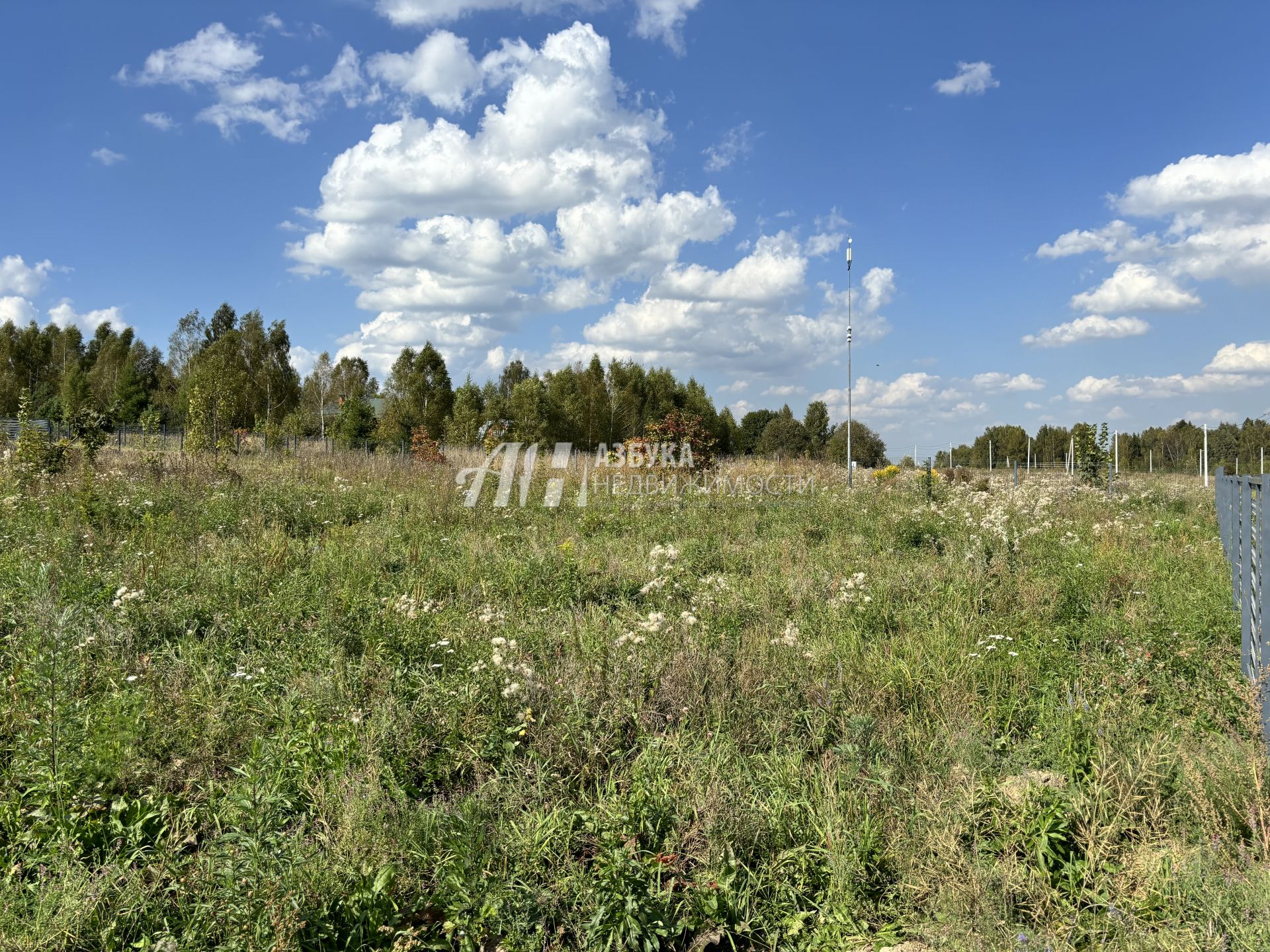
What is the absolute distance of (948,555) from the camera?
7668 millimetres

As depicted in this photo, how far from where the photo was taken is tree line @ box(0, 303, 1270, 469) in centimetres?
3030

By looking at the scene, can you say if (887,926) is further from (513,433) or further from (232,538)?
(513,433)

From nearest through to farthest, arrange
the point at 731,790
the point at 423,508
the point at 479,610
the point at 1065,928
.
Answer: the point at 1065,928, the point at 731,790, the point at 479,610, the point at 423,508

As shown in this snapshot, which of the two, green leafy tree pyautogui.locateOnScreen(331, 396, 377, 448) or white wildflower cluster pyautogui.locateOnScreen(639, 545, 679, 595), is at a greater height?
green leafy tree pyautogui.locateOnScreen(331, 396, 377, 448)

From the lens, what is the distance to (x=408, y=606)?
5.42 metres

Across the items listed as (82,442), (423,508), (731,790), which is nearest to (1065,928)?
(731,790)

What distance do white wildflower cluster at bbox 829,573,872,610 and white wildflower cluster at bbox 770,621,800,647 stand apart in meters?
0.86

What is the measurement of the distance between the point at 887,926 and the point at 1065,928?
0.62 metres

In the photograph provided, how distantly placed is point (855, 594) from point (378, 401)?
2237 inches

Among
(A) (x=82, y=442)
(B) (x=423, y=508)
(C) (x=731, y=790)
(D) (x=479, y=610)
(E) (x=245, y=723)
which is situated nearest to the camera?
(C) (x=731, y=790)

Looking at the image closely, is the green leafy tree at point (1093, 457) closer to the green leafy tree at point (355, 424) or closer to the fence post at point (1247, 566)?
the fence post at point (1247, 566)

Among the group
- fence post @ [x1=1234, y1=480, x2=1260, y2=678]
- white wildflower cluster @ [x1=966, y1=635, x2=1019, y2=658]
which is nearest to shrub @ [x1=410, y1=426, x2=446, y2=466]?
white wildflower cluster @ [x1=966, y1=635, x2=1019, y2=658]
